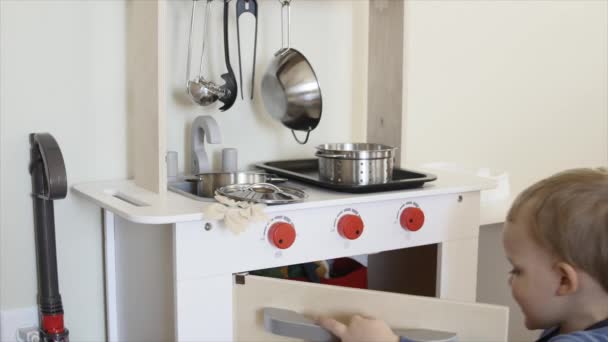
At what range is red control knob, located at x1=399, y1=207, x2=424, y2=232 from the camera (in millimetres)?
1402

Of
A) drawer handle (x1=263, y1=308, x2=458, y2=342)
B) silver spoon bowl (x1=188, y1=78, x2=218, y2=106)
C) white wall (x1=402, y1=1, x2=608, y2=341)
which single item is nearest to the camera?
drawer handle (x1=263, y1=308, x2=458, y2=342)

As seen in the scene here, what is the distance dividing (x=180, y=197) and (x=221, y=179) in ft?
0.59

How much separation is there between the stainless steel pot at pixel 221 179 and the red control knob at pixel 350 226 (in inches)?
8.6

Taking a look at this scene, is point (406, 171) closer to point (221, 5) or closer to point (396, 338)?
point (221, 5)

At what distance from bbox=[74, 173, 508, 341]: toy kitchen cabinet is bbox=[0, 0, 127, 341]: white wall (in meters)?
0.06

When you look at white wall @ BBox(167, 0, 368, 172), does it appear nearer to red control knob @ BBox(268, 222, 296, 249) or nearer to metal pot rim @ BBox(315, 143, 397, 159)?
metal pot rim @ BBox(315, 143, 397, 159)

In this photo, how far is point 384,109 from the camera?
1720 mm

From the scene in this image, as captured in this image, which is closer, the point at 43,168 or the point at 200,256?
the point at 200,256

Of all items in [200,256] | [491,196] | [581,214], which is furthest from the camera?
[491,196]

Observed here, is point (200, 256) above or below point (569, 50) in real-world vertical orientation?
below

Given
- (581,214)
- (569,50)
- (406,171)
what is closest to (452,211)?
(406,171)

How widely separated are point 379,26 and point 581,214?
0.94 m

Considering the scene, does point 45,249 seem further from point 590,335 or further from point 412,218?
point 590,335

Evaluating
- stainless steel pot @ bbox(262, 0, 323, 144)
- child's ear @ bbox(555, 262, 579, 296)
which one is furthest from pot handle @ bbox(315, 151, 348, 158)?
child's ear @ bbox(555, 262, 579, 296)
